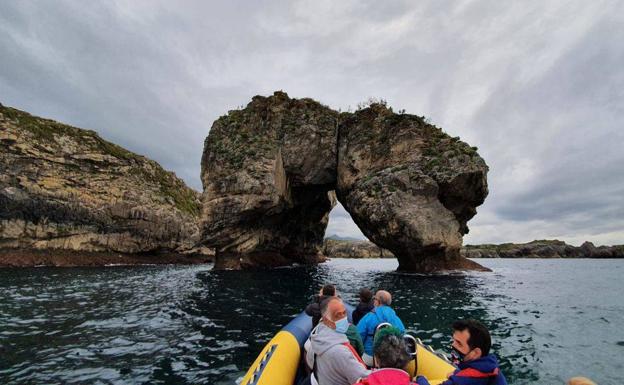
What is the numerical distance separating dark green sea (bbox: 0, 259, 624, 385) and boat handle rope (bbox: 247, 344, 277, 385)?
127cm

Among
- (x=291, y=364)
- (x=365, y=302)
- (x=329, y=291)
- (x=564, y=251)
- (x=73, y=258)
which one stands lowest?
(x=73, y=258)

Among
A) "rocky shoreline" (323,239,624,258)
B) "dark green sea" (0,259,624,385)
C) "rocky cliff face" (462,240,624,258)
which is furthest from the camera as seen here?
"rocky shoreline" (323,239,624,258)

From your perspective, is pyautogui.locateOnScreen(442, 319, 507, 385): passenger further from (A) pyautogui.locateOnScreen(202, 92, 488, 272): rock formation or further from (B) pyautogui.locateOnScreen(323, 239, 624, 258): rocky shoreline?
(B) pyautogui.locateOnScreen(323, 239, 624, 258): rocky shoreline

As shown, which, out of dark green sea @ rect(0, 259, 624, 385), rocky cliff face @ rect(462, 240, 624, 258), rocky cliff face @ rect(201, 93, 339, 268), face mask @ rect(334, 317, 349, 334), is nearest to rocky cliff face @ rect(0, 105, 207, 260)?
rocky cliff face @ rect(201, 93, 339, 268)

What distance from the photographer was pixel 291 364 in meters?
5.50

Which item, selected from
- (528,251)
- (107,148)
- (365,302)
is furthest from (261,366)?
(528,251)

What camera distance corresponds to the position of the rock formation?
85.4ft

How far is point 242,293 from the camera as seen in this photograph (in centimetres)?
1638

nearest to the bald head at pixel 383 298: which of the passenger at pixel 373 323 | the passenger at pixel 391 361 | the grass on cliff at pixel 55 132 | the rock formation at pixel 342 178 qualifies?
the passenger at pixel 373 323

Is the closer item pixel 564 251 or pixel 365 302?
pixel 365 302

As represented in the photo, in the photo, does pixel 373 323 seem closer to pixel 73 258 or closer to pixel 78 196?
pixel 73 258

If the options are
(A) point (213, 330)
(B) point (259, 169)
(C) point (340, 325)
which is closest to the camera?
(C) point (340, 325)

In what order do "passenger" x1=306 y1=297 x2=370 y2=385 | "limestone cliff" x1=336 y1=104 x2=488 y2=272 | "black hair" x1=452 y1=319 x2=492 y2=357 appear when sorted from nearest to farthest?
"black hair" x1=452 y1=319 x2=492 y2=357 < "passenger" x1=306 y1=297 x2=370 y2=385 < "limestone cliff" x1=336 y1=104 x2=488 y2=272

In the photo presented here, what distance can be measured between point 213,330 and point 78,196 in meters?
43.7
